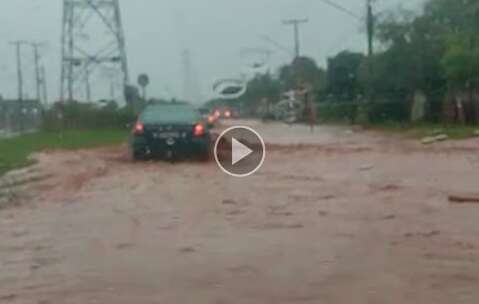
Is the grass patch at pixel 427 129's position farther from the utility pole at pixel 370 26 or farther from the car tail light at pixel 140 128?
the car tail light at pixel 140 128

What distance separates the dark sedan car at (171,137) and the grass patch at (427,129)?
46.1 ft

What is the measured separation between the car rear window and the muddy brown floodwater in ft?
5.80

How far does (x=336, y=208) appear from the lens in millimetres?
13820

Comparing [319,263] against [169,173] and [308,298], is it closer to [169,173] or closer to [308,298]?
[308,298]

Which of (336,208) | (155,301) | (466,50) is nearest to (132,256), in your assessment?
(155,301)

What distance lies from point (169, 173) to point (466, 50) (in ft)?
91.0

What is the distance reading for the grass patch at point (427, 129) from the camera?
3633 centimetres

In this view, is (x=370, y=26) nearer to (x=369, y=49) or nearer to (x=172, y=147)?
(x=369, y=49)

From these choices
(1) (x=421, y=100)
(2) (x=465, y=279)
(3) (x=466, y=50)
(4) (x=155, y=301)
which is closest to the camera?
(4) (x=155, y=301)

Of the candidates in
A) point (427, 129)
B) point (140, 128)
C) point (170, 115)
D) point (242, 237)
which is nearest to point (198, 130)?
point (170, 115)
